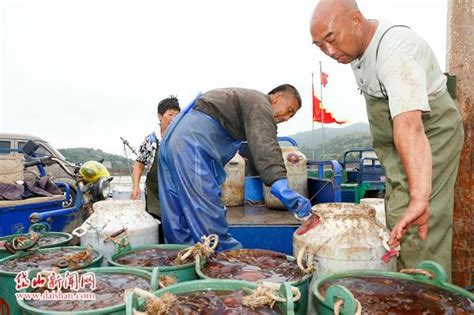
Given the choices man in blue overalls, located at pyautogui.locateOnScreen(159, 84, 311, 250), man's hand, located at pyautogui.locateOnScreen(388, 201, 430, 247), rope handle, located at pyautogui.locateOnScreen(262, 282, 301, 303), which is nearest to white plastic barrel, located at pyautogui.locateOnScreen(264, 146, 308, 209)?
man in blue overalls, located at pyautogui.locateOnScreen(159, 84, 311, 250)

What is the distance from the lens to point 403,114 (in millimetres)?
1798

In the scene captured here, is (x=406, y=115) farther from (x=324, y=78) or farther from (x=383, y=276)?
(x=324, y=78)

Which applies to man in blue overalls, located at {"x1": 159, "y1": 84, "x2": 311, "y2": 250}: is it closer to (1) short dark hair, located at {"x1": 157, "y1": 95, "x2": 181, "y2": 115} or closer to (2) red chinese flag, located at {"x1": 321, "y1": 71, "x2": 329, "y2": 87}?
(1) short dark hair, located at {"x1": 157, "y1": 95, "x2": 181, "y2": 115}

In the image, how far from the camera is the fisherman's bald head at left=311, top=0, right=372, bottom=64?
78.8 inches

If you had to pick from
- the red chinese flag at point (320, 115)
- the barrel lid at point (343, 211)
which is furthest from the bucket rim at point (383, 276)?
the red chinese flag at point (320, 115)

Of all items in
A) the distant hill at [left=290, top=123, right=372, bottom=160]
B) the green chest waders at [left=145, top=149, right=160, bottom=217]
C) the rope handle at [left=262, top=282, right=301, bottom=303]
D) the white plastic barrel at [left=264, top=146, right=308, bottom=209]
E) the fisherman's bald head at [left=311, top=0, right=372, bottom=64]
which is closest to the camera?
the rope handle at [left=262, top=282, right=301, bottom=303]

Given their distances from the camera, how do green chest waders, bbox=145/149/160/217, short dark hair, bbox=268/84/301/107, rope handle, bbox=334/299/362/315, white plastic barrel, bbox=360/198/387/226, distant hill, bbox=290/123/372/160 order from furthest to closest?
distant hill, bbox=290/123/372/160, green chest waders, bbox=145/149/160/217, white plastic barrel, bbox=360/198/387/226, short dark hair, bbox=268/84/301/107, rope handle, bbox=334/299/362/315

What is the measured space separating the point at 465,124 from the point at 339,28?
1192 millimetres

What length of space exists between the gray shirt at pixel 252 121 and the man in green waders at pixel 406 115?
72cm

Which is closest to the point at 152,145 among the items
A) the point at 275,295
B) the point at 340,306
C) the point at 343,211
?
the point at 343,211

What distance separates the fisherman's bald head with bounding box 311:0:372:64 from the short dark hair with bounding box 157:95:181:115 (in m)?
3.25

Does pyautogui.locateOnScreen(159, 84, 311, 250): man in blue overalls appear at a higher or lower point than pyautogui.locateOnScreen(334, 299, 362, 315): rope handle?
higher

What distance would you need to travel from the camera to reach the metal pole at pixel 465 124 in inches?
97.3

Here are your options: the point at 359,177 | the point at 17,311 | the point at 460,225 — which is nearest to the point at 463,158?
the point at 460,225
